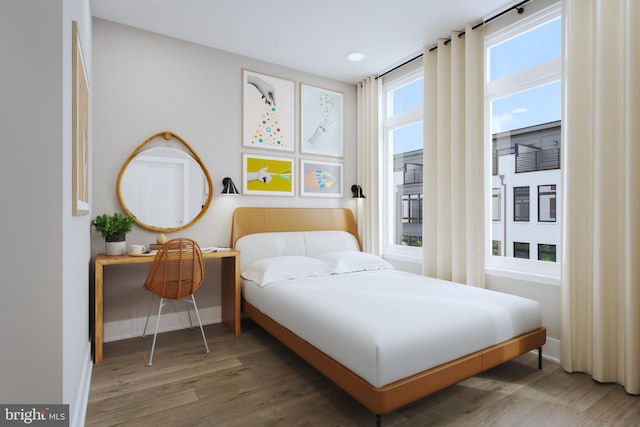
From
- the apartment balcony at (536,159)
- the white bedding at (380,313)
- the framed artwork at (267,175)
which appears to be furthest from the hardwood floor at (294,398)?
the framed artwork at (267,175)

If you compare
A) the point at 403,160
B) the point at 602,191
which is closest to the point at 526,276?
the point at 602,191

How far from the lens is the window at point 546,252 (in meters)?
2.59

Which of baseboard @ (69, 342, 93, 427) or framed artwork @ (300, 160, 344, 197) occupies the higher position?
framed artwork @ (300, 160, 344, 197)

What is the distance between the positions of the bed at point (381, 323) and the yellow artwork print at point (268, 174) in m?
0.63

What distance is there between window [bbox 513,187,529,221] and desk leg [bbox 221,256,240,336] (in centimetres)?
240

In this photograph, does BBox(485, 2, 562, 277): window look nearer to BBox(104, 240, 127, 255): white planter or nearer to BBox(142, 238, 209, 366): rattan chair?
BBox(142, 238, 209, 366): rattan chair

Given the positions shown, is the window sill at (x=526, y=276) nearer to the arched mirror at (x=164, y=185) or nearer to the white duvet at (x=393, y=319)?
the white duvet at (x=393, y=319)

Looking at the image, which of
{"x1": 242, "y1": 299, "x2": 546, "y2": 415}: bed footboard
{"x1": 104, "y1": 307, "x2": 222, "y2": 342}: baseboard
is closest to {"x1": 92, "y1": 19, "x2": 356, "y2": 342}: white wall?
{"x1": 104, "y1": 307, "x2": 222, "y2": 342}: baseboard

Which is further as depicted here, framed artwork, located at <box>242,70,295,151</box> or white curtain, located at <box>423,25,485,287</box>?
framed artwork, located at <box>242,70,295,151</box>

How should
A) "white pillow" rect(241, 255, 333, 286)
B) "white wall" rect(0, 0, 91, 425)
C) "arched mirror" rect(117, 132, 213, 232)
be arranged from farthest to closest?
"arched mirror" rect(117, 132, 213, 232) < "white pillow" rect(241, 255, 333, 286) < "white wall" rect(0, 0, 91, 425)

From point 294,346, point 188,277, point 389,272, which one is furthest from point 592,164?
point 188,277
